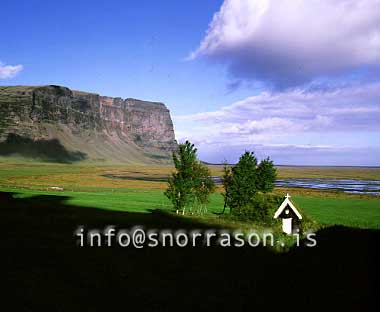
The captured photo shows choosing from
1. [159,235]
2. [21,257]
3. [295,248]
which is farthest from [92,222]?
[295,248]

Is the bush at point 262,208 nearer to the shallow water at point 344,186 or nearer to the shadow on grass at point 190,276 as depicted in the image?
the shadow on grass at point 190,276

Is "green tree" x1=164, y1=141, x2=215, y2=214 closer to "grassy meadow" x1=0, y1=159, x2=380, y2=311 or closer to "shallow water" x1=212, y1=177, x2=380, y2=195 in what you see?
"grassy meadow" x1=0, y1=159, x2=380, y2=311

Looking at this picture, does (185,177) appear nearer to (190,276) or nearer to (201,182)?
(201,182)

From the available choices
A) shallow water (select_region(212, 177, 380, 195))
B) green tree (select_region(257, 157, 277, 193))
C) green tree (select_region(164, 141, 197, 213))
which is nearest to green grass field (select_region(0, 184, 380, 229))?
green tree (select_region(164, 141, 197, 213))

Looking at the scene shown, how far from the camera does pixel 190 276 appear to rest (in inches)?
509

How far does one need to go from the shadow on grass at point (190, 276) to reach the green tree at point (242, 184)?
23.0 metres

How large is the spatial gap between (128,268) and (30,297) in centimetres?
406

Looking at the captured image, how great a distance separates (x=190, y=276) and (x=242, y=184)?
2992 cm

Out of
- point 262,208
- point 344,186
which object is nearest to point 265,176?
point 262,208

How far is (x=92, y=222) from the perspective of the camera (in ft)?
83.1

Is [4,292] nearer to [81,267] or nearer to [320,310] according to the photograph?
[81,267]

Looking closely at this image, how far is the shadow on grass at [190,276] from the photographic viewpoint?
10.3 meters

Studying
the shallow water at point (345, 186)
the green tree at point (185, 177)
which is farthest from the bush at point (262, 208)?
the shallow water at point (345, 186)

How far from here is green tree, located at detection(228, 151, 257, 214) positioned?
41469mm
